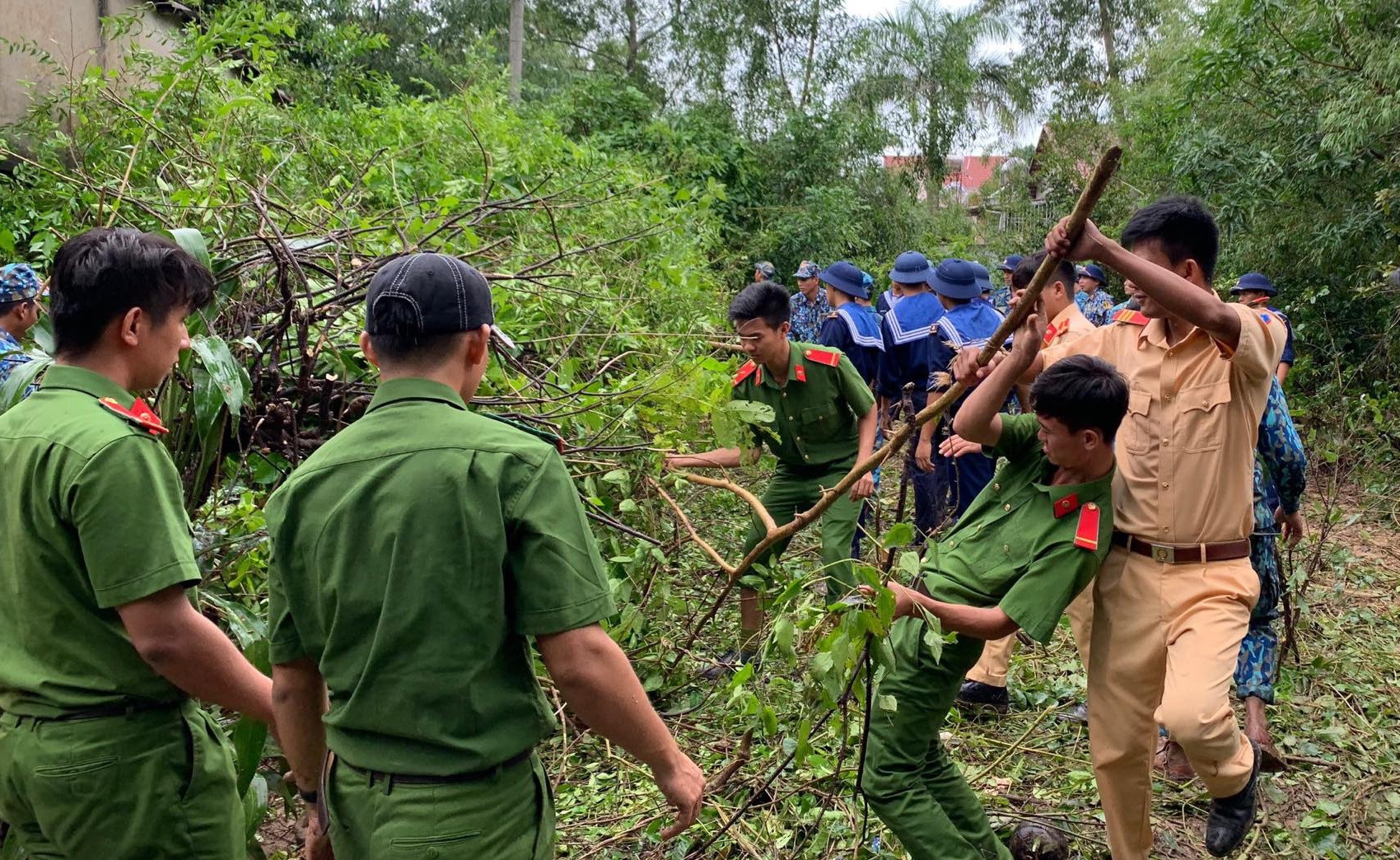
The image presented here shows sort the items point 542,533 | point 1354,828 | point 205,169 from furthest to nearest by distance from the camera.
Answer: point 205,169 → point 1354,828 → point 542,533

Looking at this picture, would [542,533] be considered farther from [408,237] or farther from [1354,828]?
[1354,828]

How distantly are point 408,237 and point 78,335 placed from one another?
2373 mm

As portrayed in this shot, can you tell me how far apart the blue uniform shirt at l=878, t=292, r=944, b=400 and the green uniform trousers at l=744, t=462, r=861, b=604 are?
201cm

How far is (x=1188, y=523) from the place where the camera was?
3.04m

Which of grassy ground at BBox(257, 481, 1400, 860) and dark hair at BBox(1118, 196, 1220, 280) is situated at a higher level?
dark hair at BBox(1118, 196, 1220, 280)

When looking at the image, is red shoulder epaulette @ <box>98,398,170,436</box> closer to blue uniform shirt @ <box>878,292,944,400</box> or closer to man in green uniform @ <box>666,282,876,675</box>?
man in green uniform @ <box>666,282,876,675</box>

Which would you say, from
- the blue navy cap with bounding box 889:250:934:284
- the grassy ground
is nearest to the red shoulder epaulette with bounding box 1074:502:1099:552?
the grassy ground

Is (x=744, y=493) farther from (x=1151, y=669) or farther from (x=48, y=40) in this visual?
(x=48, y=40)

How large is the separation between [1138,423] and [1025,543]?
604 millimetres

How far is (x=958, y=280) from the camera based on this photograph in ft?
22.3

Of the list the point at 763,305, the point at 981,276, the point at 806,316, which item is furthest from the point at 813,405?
the point at 806,316

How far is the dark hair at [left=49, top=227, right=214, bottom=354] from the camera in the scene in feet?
6.55

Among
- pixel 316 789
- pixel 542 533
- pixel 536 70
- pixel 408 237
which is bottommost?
pixel 316 789

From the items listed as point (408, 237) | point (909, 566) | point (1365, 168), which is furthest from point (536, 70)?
point (909, 566)
